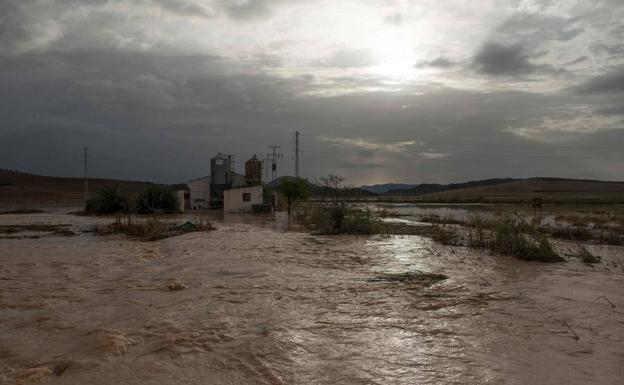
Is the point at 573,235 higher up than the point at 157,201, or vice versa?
the point at 157,201

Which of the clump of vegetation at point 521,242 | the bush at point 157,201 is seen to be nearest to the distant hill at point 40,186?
the bush at point 157,201

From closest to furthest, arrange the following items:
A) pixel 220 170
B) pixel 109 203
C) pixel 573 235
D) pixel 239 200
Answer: pixel 573 235, pixel 109 203, pixel 239 200, pixel 220 170

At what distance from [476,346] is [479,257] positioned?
8.52m

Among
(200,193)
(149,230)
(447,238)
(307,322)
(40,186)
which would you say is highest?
(40,186)

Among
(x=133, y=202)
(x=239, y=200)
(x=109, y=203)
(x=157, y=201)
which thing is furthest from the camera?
(x=239, y=200)

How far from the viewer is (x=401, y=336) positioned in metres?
6.47

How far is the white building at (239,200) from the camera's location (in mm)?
42588

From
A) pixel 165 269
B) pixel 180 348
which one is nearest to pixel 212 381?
pixel 180 348

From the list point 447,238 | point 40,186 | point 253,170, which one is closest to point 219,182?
point 253,170

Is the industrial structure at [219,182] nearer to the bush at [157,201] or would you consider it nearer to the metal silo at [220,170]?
the metal silo at [220,170]

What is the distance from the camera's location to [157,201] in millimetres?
42500

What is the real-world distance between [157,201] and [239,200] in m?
6.98

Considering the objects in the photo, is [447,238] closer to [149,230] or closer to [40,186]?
[149,230]

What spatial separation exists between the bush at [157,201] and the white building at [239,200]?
446cm
